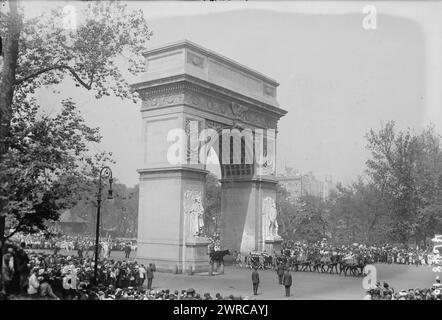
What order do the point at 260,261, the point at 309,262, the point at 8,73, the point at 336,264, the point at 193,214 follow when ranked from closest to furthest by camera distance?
the point at 8,73
the point at 193,214
the point at 336,264
the point at 309,262
the point at 260,261

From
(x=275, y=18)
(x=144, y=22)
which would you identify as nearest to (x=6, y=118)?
(x=144, y=22)

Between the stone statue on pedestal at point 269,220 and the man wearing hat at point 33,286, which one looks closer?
the man wearing hat at point 33,286

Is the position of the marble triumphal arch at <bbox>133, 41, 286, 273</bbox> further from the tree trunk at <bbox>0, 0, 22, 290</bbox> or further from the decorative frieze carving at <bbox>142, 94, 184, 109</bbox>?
the tree trunk at <bbox>0, 0, 22, 290</bbox>

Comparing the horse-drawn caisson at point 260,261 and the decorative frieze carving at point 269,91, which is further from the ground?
the decorative frieze carving at point 269,91

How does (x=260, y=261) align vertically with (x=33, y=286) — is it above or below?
below

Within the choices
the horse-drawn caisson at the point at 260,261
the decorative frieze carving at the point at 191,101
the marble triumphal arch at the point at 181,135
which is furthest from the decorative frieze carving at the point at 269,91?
the horse-drawn caisson at the point at 260,261

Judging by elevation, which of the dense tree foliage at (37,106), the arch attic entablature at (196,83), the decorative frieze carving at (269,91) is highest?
the decorative frieze carving at (269,91)

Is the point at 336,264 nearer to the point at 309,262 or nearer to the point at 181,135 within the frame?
the point at 309,262

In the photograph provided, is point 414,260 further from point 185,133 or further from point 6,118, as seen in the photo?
point 6,118

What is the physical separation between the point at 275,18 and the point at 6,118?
11747mm

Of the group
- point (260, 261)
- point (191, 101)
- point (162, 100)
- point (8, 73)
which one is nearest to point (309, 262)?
point (260, 261)

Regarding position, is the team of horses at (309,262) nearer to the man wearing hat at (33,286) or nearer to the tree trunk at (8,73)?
the man wearing hat at (33,286)

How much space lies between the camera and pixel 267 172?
3556 cm

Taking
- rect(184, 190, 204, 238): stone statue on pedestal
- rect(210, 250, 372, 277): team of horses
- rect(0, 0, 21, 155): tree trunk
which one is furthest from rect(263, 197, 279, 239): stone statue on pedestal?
rect(0, 0, 21, 155): tree trunk
